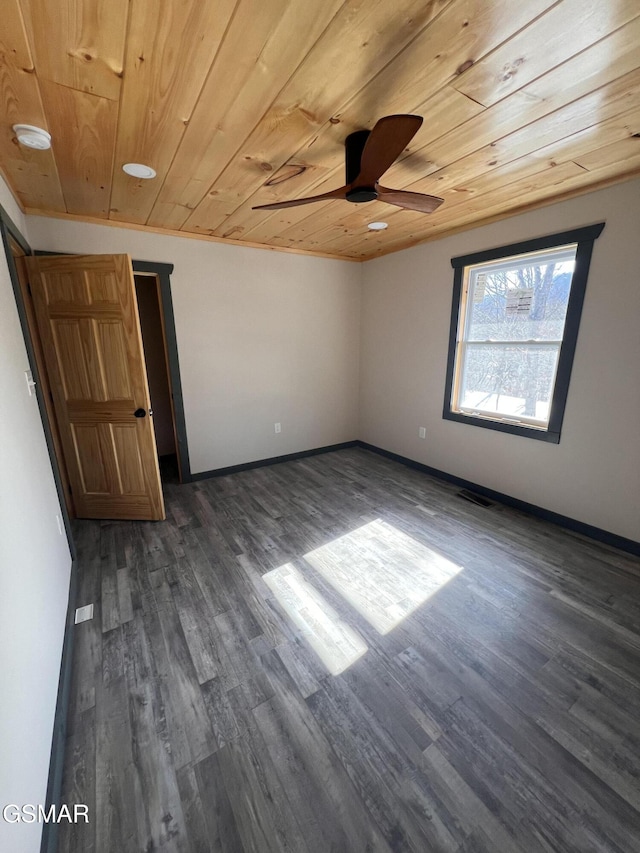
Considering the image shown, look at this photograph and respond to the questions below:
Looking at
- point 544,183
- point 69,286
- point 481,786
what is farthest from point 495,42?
point 69,286

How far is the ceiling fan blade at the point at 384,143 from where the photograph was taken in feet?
4.09

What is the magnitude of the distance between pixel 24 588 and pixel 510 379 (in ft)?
11.3

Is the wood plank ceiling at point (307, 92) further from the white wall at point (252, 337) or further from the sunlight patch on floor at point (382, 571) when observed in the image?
the sunlight patch on floor at point (382, 571)

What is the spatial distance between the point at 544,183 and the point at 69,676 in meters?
3.90

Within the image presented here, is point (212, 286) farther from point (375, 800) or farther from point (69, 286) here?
point (375, 800)

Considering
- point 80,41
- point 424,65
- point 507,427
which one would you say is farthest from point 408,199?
point 507,427

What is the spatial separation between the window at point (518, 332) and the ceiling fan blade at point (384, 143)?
1777 millimetres

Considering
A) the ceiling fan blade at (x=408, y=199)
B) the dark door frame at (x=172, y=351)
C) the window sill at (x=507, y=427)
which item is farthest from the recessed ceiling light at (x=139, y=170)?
the window sill at (x=507, y=427)

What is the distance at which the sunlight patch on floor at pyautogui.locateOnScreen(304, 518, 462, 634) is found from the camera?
197 centimetres

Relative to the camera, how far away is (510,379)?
2.99 meters

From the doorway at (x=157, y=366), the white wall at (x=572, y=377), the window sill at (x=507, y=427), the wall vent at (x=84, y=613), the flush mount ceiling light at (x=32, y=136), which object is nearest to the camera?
the flush mount ceiling light at (x=32, y=136)

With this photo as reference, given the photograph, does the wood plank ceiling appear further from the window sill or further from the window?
the window sill

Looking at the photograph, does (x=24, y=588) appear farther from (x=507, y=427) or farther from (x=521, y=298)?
(x=521, y=298)

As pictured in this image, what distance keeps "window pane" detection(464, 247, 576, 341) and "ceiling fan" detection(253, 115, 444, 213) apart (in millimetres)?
1274
